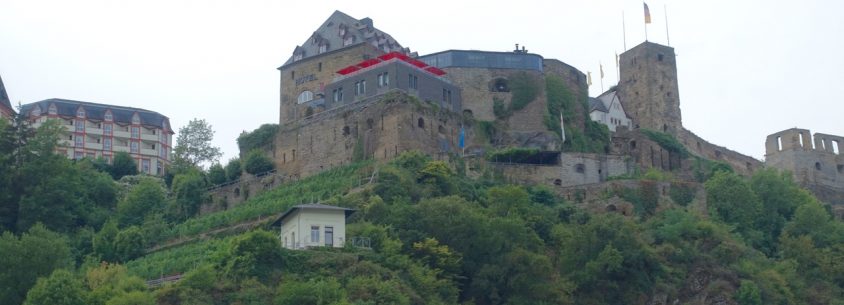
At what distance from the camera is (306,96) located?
90750 mm

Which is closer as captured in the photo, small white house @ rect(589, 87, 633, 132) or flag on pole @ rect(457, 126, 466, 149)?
flag on pole @ rect(457, 126, 466, 149)

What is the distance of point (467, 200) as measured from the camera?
71875 mm

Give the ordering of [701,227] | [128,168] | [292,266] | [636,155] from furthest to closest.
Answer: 1. [128,168]
2. [636,155]
3. [701,227]
4. [292,266]

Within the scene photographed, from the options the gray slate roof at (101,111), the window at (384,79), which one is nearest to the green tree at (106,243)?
the window at (384,79)

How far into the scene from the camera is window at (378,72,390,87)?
270ft

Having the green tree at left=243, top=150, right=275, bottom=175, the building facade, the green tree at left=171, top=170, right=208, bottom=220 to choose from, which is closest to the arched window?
the green tree at left=243, top=150, right=275, bottom=175

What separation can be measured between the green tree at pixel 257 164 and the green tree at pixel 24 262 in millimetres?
22829

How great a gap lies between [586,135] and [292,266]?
34834mm

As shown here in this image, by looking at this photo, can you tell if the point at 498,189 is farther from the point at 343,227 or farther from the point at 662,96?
the point at 662,96

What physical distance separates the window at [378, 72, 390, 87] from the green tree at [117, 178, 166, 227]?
1417 centimetres

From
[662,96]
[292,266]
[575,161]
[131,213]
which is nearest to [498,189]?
[575,161]

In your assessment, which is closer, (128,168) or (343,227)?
(343,227)

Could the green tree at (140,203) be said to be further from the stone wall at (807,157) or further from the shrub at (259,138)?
the stone wall at (807,157)

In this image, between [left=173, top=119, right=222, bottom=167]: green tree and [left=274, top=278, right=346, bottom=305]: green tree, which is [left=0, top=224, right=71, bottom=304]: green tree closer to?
[left=274, top=278, right=346, bottom=305]: green tree
